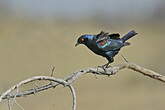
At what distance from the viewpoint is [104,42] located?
4.46m

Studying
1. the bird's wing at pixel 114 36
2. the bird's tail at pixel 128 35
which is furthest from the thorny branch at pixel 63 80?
the bird's tail at pixel 128 35

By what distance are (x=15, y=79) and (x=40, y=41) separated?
4753 mm

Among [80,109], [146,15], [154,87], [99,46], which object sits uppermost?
[146,15]

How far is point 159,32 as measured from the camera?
2059 cm

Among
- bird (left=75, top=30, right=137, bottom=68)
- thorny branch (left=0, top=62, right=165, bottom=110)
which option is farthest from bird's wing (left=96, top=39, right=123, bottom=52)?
thorny branch (left=0, top=62, right=165, bottom=110)

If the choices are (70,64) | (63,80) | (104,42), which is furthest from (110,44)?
(70,64)

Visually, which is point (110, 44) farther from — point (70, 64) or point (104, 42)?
point (70, 64)

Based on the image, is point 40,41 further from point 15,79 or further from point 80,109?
point 80,109

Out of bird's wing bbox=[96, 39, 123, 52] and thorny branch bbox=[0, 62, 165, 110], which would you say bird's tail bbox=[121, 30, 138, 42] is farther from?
thorny branch bbox=[0, 62, 165, 110]

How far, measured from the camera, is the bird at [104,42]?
435cm

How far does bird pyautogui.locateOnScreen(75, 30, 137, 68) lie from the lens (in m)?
4.35

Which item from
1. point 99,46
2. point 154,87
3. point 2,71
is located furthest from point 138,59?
point 99,46

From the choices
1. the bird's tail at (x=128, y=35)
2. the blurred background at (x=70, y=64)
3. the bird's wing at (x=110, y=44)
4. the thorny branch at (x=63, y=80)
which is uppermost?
the blurred background at (x=70, y=64)

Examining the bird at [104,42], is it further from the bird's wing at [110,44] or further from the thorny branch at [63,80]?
the thorny branch at [63,80]
